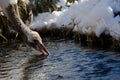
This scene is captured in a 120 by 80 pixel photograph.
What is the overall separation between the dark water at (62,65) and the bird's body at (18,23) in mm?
553

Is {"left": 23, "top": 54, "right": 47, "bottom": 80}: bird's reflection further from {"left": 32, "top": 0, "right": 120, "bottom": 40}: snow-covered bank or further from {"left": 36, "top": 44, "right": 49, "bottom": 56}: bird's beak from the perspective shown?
{"left": 32, "top": 0, "right": 120, "bottom": 40}: snow-covered bank

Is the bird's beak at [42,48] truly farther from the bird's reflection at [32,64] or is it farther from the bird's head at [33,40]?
the bird's reflection at [32,64]

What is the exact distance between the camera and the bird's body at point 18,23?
894 centimetres

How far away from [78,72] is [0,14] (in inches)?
236

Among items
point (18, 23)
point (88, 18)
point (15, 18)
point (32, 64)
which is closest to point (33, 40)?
point (18, 23)

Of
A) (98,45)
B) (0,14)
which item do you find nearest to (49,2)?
(0,14)

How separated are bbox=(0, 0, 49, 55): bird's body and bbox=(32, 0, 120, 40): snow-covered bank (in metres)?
1.98

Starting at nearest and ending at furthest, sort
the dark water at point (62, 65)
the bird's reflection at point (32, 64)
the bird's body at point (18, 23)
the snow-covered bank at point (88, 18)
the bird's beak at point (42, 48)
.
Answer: the bird's body at point (18, 23) → the dark water at point (62, 65) → the bird's reflection at point (32, 64) → the bird's beak at point (42, 48) → the snow-covered bank at point (88, 18)

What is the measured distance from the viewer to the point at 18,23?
950 cm

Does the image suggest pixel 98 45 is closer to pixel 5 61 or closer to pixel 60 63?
pixel 60 63

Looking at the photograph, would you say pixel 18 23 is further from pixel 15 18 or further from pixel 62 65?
pixel 62 65

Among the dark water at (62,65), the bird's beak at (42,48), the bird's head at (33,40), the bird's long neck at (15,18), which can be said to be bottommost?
the dark water at (62,65)

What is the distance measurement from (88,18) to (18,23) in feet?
11.0

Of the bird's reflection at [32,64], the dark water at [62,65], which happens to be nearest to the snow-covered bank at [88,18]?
the dark water at [62,65]
